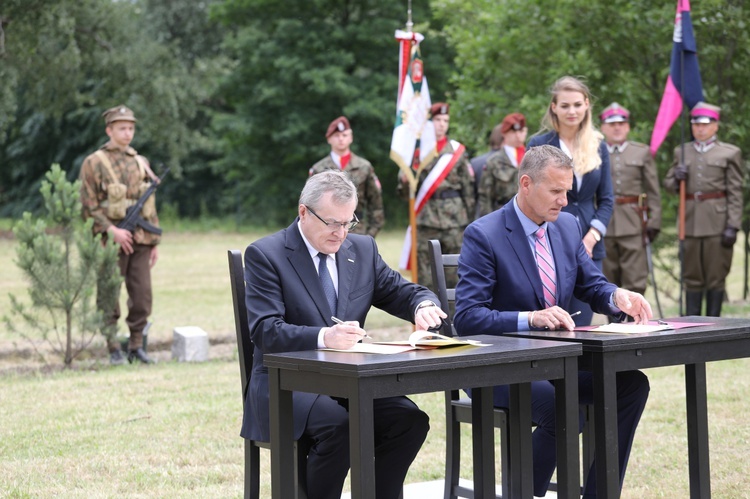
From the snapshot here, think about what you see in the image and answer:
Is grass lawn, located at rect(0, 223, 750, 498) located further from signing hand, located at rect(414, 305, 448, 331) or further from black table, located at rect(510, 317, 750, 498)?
signing hand, located at rect(414, 305, 448, 331)

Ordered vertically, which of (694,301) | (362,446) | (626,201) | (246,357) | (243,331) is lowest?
(694,301)

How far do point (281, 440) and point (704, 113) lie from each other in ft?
25.6

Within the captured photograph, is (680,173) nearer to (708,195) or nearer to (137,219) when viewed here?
(708,195)

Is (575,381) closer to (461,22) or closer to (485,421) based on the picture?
(485,421)

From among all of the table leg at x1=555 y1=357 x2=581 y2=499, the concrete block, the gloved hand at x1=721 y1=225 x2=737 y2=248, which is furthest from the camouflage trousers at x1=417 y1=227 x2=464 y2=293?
the table leg at x1=555 y1=357 x2=581 y2=499

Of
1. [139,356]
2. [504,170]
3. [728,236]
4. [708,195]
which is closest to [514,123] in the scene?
[504,170]

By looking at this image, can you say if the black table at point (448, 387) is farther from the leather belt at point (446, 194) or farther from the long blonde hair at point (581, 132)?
the leather belt at point (446, 194)

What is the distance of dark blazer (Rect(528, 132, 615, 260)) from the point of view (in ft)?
22.4

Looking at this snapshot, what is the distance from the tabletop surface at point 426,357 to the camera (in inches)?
133

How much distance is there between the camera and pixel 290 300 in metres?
4.26

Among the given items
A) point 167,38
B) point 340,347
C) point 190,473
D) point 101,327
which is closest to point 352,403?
point 340,347

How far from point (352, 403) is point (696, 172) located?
8131 mm

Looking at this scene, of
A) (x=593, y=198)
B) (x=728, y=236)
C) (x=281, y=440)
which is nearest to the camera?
(x=281, y=440)

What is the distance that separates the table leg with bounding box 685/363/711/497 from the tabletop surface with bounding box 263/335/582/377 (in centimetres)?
81
